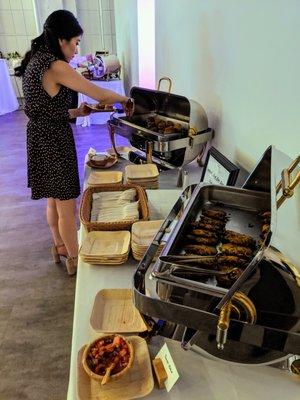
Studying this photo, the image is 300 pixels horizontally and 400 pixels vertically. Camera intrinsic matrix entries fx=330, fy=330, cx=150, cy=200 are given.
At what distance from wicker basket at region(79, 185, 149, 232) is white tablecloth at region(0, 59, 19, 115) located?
4608 mm

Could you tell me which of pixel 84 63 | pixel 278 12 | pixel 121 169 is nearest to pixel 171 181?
pixel 121 169

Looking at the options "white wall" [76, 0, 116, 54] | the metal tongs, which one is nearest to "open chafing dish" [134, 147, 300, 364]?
the metal tongs

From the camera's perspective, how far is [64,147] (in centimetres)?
137

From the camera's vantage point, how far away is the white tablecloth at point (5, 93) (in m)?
5.06

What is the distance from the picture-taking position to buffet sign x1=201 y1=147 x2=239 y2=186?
1.04m

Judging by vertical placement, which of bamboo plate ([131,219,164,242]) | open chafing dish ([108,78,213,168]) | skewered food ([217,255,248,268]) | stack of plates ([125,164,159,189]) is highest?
skewered food ([217,255,248,268])

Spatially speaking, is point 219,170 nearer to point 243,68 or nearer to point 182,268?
point 243,68

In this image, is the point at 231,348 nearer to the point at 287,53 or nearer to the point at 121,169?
the point at 287,53

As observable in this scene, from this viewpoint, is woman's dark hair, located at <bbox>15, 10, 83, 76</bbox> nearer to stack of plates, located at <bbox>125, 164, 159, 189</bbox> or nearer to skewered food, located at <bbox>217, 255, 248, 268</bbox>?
stack of plates, located at <bbox>125, 164, 159, 189</bbox>

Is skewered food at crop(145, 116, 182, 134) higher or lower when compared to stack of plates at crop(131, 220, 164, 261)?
higher

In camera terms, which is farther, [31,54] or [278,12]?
[31,54]

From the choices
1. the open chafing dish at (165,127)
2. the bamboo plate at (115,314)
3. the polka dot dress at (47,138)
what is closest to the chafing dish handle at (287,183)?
the bamboo plate at (115,314)

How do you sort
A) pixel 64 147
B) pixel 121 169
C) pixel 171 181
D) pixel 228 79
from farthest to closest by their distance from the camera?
pixel 121 169 < pixel 171 181 < pixel 64 147 < pixel 228 79

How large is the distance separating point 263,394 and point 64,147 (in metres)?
1.11
